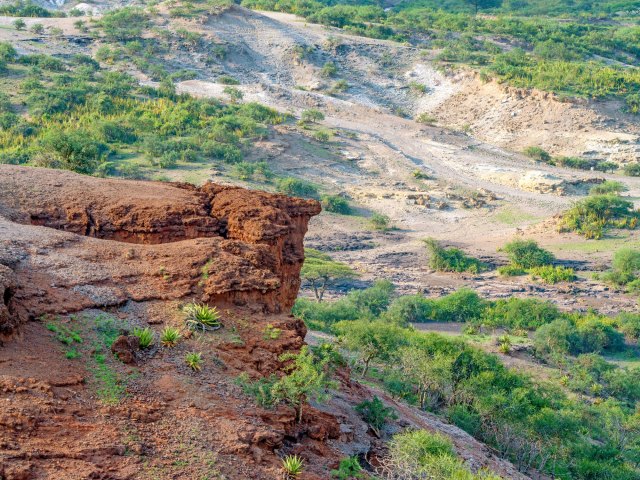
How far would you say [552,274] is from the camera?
36.6m

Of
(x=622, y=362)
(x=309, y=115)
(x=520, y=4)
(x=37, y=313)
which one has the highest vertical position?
(x=520, y=4)

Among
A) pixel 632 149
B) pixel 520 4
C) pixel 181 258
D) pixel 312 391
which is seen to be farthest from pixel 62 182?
pixel 520 4

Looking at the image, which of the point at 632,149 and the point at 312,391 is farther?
the point at 632,149

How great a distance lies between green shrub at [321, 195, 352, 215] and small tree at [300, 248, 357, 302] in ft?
20.4

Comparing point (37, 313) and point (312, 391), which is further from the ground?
point (37, 313)

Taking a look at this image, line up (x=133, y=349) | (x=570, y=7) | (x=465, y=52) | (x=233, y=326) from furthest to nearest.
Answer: (x=570, y=7), (x=465, y=52), (x=233, y=326), (x=133, y=349)

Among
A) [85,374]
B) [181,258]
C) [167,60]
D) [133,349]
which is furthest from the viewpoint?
[167,60]

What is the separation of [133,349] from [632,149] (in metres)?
50.0

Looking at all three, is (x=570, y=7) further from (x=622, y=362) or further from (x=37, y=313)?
(x=37, y=313)

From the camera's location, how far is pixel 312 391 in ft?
34.8

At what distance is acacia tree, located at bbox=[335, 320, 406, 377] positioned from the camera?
22172 mm

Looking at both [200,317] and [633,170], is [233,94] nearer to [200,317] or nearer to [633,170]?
[633,170]

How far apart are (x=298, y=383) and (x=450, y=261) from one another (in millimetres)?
28476

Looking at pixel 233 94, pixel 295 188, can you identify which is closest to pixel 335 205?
pixel 295 188
